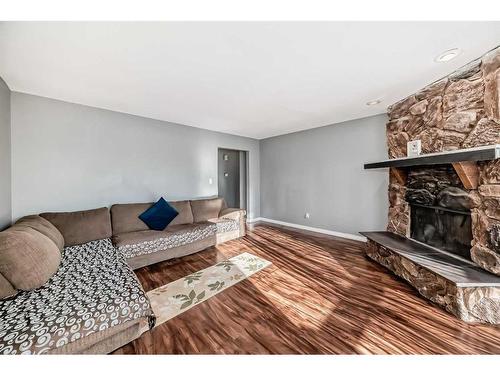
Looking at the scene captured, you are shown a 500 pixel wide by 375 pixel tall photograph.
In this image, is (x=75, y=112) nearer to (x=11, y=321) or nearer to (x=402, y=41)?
(x=11, y=321)

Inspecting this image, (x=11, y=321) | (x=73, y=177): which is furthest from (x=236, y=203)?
(x=11, y=321)

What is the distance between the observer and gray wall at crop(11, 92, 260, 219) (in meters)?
2.49

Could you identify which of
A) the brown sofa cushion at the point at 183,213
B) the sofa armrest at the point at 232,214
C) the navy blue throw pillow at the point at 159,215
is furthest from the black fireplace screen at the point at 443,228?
the navy blue throw pillow at the point at 159,215

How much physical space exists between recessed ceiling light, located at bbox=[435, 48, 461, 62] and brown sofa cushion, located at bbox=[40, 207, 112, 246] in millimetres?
4365

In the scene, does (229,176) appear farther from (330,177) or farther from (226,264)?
(226,264)

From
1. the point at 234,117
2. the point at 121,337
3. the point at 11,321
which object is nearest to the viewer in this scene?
the point at 11,321

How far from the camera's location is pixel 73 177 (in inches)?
111

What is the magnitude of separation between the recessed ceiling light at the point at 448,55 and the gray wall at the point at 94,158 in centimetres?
383

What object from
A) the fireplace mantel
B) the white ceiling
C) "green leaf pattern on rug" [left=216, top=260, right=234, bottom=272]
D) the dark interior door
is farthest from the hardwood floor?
the dark interior door

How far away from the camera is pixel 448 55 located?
1.74 m

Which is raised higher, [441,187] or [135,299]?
[441,187]

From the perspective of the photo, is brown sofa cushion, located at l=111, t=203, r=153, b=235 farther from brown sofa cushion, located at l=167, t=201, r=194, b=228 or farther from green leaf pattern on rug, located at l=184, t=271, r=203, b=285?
green leaf pattern on rug, located at l=184, t=271, r=203, b=285

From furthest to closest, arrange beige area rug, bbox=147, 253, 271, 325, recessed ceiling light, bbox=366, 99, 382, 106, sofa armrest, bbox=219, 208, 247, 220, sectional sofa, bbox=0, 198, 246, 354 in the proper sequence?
sofa armrest, bbox=219, 208, 247, 220
recessed ceiling light, bbox=366, 99, 382, 106
beige area rug, bbox=147, 253, 271, 325
sectional sofa, bbox=0, 198, 246, 354

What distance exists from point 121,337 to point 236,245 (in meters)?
2.30
